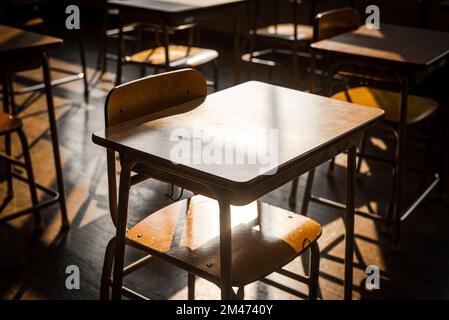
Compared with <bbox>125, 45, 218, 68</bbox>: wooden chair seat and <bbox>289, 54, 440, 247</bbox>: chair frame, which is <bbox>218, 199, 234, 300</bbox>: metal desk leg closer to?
<bbox>289, 54, 440, 247</bbox>: chair frame

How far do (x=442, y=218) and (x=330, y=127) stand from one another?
4.82 feet

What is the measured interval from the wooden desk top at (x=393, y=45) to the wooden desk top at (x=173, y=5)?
2.76ft

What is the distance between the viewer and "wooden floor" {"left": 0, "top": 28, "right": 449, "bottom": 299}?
224cm

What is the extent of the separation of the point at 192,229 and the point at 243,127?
0.31 meters

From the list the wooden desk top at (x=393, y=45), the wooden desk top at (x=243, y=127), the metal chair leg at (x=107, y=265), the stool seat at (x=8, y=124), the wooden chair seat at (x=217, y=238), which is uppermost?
the wooden desk top at (x=393, y=45)

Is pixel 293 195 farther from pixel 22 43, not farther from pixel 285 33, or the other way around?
pixel 285 33

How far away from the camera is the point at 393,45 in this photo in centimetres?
253

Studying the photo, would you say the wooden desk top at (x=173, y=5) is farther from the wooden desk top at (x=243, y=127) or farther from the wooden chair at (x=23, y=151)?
the wooden desk top at (x=243, y=127)

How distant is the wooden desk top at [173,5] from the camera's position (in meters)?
3.07

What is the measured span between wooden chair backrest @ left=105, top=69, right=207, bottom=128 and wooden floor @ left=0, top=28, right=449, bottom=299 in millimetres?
655

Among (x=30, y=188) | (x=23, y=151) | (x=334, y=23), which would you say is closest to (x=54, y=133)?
(x=23, y=151)

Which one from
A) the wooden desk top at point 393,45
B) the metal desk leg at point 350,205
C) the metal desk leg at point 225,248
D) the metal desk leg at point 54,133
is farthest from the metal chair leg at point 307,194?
the metal desk leg at point 225,248

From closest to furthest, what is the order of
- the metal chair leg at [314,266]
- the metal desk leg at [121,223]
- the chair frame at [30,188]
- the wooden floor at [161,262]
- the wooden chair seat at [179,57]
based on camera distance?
the metal desk leg at [121,223] → the metal chair leg at [314,266] → the wooden floor at [161,262] → the chair frame at [30,188] → the wooden chair seat at [179,57]

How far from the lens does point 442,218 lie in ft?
9.16
